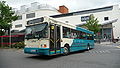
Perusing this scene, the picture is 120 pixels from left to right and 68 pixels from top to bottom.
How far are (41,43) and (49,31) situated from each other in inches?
41.1

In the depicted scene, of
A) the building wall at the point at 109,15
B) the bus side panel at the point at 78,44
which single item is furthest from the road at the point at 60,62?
the building wall at the point at 109,15

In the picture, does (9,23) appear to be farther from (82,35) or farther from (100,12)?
(100,12)

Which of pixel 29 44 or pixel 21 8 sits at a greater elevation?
pixel 21 8

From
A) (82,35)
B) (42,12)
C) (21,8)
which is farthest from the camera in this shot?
(21,8)

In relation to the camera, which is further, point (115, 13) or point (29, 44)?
point (115, 13)

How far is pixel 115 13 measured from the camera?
49375 millimetres

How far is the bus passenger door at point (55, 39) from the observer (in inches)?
411

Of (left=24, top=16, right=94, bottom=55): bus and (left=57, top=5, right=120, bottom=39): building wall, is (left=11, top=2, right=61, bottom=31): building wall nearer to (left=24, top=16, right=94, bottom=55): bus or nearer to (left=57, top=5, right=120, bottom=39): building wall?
(left=57, top=5, right=120, bottom=39): building wall

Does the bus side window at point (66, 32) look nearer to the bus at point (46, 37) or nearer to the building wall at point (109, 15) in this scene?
the bus at point (46, 37)

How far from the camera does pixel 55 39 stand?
10875 millimetres

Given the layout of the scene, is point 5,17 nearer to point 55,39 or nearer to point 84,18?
point 55,39

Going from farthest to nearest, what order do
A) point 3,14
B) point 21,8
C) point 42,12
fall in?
1. point 21,8
2. point 42,12
3. point 3,14

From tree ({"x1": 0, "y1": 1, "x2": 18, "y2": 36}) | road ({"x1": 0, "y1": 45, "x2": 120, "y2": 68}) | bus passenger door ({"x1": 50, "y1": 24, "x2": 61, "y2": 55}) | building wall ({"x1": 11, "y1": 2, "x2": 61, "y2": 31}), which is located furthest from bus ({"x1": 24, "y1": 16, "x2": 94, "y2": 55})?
building wall ({"x1": 11, "y1": 2, "x2": 61, "y2": 31})

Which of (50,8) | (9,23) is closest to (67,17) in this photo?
(50,8)
